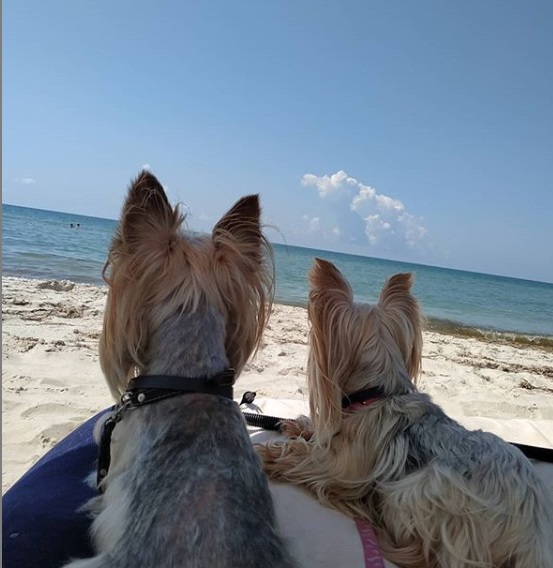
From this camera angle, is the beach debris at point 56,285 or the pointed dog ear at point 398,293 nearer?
the pointed dog ear at point 398,293

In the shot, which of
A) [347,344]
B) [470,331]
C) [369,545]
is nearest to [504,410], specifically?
[347,344]

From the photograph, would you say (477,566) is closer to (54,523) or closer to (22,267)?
(54,523)

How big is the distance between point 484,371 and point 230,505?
7.81 m

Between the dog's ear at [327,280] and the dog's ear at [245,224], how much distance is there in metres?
1.03

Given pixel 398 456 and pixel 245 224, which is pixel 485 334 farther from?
pixel 245 224

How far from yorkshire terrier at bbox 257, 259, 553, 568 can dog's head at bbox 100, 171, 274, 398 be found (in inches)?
45.1

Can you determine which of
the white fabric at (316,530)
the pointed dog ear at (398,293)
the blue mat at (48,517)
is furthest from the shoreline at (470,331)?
the blue mat at (48,517)

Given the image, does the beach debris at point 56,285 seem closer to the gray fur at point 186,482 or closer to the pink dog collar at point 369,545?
the gray fur at point 186,482

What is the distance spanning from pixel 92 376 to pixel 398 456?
3973mm

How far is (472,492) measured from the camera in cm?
260

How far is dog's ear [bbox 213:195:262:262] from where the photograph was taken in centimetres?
247

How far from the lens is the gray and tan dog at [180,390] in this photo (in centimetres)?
175

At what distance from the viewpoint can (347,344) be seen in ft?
11.2

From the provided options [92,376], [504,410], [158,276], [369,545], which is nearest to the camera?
[158,276]
